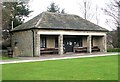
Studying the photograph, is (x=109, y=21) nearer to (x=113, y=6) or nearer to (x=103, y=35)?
(x=113, y=6)

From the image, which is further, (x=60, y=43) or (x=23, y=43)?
(x=23, y=43)

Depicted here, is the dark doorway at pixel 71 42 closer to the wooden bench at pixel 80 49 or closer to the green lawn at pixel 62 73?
the wooden bench at pixel 80 49

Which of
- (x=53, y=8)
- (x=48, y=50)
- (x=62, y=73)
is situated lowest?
(x=62, y=73)

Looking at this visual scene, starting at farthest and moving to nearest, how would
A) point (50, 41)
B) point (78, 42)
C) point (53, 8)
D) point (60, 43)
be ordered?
point (53, 8), point (78, 42), point (50, 41), point (60, 43)

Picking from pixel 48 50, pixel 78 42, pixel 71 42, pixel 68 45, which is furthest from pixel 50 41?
pixel 78 42

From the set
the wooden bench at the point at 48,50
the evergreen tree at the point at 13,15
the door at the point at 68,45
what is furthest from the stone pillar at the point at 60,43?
the evergreen tree at the point at 13,15

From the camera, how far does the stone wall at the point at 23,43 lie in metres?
29.4

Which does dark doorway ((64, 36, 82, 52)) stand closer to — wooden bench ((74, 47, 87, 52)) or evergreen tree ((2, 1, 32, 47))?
wooden bench ((74, 47, 87, 52))

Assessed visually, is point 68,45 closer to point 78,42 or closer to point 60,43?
point 78,42

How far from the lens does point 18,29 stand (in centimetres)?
3203

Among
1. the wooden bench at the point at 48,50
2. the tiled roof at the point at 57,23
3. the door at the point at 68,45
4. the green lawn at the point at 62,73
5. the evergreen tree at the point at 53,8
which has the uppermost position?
the evergreen tree at the point at 53,8

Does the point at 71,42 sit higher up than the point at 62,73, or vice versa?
the point at 71,42

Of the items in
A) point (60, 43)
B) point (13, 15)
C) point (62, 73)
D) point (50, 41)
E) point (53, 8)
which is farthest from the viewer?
point (53, 8)

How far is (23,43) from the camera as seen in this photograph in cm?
3112
